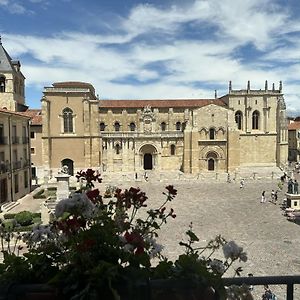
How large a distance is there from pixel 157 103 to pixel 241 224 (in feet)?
108

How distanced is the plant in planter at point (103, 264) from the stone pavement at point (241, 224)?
8.52 meters

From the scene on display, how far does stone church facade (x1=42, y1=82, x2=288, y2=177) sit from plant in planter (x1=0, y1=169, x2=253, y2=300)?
124 ft

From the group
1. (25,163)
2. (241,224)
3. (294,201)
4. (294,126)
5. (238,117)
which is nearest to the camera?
(241,224)

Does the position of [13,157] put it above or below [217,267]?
below

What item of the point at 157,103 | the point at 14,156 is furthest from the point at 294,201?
the point at 157,103

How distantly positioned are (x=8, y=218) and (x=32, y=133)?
75.3ft

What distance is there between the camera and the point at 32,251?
2.48 m

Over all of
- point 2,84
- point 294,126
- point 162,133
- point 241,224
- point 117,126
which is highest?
point 2,84

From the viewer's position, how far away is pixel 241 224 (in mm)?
17719

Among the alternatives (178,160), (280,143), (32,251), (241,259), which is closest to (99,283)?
(32,251)

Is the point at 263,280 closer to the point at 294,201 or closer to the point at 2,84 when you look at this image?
the point at 294,201

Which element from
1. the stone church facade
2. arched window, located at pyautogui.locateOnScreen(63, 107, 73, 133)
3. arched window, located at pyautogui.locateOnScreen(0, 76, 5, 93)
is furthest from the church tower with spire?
arched window, located at pyautogui.locateOnScreen(63, 107, 73, 133)

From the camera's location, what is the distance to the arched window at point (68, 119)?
40000mm

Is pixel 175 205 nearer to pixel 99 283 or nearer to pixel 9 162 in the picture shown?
pixel 9 162
